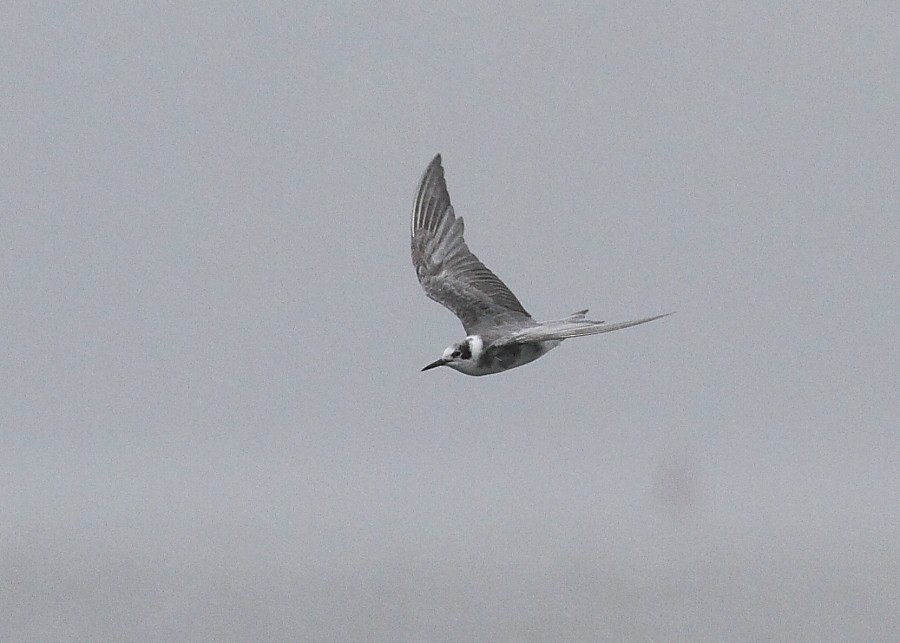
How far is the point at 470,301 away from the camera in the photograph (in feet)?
168

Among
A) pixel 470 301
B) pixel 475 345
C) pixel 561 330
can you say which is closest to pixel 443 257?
pixel 470 301

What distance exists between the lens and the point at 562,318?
48.3m

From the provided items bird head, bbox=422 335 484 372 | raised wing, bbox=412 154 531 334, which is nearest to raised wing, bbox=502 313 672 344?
bird head, bbox=422 335 484 372

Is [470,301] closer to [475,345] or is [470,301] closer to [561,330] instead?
[475,345]

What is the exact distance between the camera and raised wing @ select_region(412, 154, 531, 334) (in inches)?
2024

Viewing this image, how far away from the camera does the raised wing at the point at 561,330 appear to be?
43562mm

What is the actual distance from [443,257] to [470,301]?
2276 mm

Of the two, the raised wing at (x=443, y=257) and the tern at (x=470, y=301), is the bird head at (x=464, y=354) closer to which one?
the tern at (x=470, y=301)

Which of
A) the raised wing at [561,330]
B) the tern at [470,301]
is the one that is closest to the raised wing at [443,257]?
the tern at [470,301]

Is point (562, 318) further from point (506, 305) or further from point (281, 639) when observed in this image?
point (281, 639)

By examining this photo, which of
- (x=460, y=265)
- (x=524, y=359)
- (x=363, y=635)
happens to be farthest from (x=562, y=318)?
(x=363, y=635)

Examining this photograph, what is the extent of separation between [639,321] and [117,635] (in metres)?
163

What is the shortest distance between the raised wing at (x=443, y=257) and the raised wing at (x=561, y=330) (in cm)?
346

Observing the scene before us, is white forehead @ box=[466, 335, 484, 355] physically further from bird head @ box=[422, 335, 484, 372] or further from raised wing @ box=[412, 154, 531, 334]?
raised wing @ box=[412, 154, 531, 334]
